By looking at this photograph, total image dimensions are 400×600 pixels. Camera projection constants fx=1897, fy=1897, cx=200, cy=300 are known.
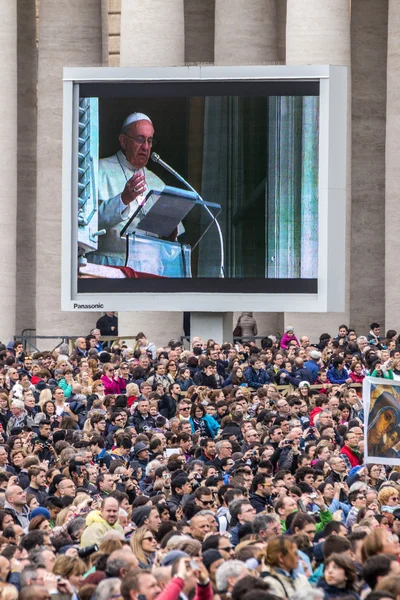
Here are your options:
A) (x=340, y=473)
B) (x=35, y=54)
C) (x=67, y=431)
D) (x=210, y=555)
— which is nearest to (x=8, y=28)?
(x=35, y=54)

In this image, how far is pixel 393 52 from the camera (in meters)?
62.5

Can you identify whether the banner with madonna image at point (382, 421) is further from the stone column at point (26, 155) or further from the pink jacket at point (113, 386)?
the stone column at point (26, 155)

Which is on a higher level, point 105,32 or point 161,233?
point 105,32

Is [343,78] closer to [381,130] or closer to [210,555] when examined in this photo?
[381,130]

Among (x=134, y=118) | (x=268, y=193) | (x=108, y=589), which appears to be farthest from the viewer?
(x=134, y=118)

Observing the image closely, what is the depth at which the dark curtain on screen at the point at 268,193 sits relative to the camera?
52.6 m

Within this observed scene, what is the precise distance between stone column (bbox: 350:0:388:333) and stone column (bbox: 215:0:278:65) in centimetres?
461

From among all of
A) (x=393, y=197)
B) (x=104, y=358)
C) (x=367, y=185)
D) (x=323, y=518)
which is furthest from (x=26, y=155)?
(x=323, y=518)

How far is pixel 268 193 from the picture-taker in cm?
5275

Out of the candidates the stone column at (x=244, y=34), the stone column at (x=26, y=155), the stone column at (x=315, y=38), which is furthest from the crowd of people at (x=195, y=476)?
the stone column at (x=26, y=155)

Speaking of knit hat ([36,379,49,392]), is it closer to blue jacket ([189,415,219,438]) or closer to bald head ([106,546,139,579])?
blue jacket ([189,415,219,438])

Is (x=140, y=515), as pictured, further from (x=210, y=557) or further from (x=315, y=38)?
(x=315, y=38)

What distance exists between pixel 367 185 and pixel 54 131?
11.3 m

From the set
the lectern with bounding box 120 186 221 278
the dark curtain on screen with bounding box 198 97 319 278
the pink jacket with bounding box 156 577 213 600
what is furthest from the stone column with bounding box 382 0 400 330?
the pink jacket with bounding box 156 577 213 600
